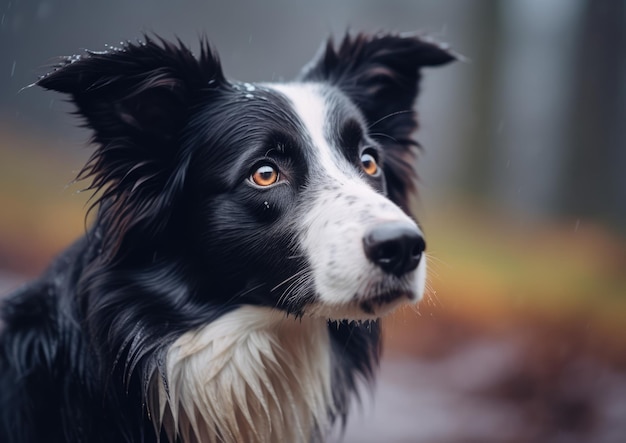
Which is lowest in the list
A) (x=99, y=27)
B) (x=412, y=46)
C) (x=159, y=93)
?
(x=159, y=93)

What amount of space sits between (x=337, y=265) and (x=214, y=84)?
98 cm

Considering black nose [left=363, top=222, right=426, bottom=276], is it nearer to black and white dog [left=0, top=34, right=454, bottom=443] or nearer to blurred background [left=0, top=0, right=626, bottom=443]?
black and white dog [left=0, top=34, right=454, bottom=443]

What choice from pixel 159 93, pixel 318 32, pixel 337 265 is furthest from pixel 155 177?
pixel 318 32

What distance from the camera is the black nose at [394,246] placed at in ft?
6.65

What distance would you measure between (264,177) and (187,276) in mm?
487

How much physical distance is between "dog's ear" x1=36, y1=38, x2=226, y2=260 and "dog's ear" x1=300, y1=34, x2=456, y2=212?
67cm

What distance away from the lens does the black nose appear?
6.65 feet

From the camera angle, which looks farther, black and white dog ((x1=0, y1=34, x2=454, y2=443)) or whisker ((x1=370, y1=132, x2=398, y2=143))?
whisker ((x1=370, y1=132, x2=398, y2=143))

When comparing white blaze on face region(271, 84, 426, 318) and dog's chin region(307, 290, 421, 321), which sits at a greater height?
white blaze on face region(271, 84, 426, 318)

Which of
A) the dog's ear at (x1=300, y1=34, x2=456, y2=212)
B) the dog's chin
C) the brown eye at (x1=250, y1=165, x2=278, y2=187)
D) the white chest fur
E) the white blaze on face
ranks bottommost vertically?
the white chest fur

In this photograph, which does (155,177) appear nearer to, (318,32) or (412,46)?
(412,46)

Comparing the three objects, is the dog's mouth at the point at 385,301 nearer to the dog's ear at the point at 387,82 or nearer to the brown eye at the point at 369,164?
the brown eye at the point at 369,164

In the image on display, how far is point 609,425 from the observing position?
4.38 m

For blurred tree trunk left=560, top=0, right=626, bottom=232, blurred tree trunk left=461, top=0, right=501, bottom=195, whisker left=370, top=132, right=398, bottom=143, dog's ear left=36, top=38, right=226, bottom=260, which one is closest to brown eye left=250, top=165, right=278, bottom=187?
dog's ear left=36, top=38, right=226, bottom=260
